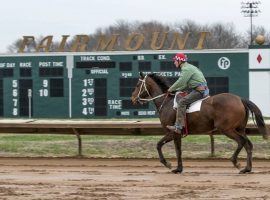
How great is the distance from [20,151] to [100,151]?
6.47 ft

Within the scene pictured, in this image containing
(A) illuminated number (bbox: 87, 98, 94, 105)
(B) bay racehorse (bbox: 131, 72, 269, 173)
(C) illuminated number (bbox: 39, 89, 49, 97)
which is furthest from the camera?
(C) illuminated number (bbox: 39, 89, 49, 97)

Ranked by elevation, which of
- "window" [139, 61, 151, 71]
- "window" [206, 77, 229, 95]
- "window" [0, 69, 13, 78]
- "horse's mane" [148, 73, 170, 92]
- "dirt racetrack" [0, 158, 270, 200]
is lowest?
"dirt racetrack" [0, 158, 270, 200]

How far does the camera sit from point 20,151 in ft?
64.9

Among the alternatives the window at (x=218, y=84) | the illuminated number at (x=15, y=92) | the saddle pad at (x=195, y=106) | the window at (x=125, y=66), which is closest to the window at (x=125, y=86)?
the window at (x=125, y=66)

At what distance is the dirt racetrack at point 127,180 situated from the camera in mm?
10812

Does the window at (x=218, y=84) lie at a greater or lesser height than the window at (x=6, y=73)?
lesser

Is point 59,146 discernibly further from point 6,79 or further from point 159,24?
point 159,24

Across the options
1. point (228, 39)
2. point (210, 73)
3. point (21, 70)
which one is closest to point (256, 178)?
point (210, 73)

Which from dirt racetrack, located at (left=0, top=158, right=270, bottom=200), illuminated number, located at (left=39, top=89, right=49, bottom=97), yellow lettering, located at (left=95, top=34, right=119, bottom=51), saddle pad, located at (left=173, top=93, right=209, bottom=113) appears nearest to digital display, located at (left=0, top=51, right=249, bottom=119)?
illuminated number, located at (left=39, top=89, right=49, bottom=97)

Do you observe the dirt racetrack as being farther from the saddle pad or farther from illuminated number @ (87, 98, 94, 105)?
illuminated number @ (87, 98, 94, 105)

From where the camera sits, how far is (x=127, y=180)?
12.7 metres

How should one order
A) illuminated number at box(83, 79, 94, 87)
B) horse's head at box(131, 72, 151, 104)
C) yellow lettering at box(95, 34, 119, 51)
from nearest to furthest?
horse's head at box(131, 72, 151, 104) → illuminated number at box(83, 79, 94, 87) → yellow lettering at box(95, 34, 119, 51)

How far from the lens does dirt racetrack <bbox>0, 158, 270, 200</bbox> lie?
10812 mm

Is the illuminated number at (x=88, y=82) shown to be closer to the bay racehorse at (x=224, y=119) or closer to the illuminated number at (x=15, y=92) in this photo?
the illuminated number at (x=15, y=92)
